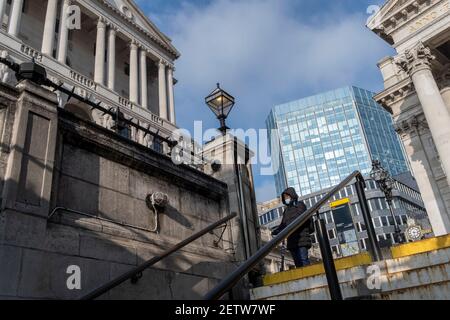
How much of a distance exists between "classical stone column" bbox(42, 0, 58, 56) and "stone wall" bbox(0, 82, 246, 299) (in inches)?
1034

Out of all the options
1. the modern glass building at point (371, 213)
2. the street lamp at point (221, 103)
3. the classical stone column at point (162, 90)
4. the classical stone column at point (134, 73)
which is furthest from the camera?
the modern glass building at point (371, 213)

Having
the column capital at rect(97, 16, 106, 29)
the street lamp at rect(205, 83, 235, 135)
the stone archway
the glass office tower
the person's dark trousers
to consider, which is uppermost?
the glass office tower

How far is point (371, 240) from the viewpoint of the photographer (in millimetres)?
6211

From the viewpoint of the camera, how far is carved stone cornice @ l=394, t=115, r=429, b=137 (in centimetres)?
2795

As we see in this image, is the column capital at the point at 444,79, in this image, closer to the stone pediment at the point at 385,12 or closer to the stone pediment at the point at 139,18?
the stone pediment at the point at 385,12

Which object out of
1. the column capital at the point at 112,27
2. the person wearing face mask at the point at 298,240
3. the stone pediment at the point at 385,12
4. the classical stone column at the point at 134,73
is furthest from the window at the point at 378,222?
the person wearing face mask at the point at 298,240

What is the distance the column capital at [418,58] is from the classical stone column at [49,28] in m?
25.4

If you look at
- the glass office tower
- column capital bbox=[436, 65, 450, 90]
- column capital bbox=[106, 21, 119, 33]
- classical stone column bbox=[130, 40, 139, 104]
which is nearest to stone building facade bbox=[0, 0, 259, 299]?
column capital bbox=[436, 65, 450, 90]

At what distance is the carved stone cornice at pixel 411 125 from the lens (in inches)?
1101

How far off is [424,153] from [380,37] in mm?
9020

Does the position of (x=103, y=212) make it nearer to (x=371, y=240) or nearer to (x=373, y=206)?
(x=371, y=240)

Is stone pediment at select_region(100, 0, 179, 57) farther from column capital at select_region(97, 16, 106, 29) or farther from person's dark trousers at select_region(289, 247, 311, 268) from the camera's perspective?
person's dark trousers at select_region(289, 247, 311, 268)
